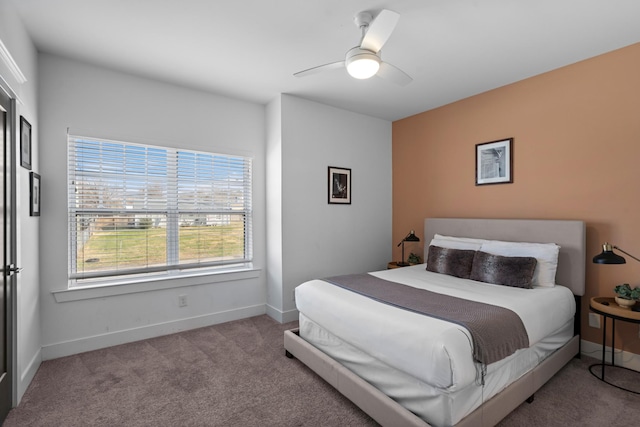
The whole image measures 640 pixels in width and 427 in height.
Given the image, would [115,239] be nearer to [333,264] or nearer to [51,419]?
[51,419]

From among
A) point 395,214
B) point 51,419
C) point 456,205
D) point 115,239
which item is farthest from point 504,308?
point 115,239

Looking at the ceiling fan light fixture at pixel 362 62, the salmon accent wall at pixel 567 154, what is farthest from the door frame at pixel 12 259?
the salmon accent wall at pixel 567 154

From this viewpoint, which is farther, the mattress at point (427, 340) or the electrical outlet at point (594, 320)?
the electrical outlet at point (594, 320)

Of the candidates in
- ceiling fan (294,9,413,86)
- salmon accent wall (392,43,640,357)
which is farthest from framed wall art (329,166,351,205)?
ceiling fan (294,9,413,86)

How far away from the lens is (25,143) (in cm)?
239

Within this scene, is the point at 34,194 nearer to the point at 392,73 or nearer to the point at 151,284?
the point at 151,284

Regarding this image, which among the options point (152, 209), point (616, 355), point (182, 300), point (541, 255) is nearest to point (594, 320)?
point (616, 355)

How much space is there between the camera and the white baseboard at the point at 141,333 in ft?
9.41

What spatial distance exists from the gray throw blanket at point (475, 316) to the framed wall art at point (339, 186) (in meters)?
1.78

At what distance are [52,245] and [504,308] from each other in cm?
373

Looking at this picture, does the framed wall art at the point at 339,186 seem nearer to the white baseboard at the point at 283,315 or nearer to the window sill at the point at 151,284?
the window sill at the point at 151,284

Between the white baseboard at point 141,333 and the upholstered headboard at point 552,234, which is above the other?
the upholstered headboard at point 552,234

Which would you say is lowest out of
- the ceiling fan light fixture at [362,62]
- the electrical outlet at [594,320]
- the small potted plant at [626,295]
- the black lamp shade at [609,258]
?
the electrical outlet at [594,320]

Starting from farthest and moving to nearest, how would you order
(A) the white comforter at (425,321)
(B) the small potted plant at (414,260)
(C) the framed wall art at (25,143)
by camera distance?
1. (B) the small potted plant at (414,260)
2. (C) the framed wall art at (25,143)
3. (A) the white comforter at (425,321)
